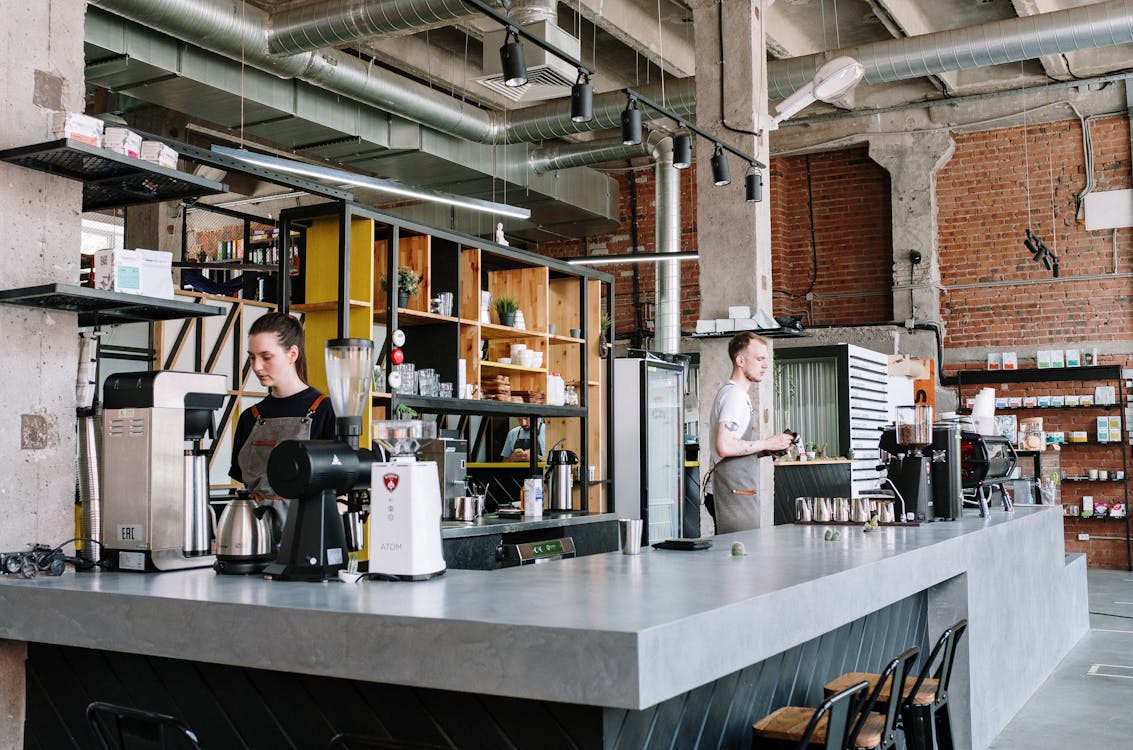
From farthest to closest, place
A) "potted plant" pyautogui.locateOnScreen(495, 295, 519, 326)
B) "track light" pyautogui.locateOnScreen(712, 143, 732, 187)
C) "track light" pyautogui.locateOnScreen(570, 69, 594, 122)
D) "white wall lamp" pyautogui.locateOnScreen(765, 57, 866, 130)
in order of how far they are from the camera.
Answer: "potted plant" pyautogui.locateOnScreen(495, 295, 519, 326), "white wall lamp" pyautogui.locateOnScreen(765, 57, 866, 130), "track light" pyautogui.locateOnScreen(712, 143, 732, 187), "track light" pyautogui.locateOnScreen(570, 69, 594, 122)

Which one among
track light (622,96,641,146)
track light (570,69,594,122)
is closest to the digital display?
track light (622,96,641,146)

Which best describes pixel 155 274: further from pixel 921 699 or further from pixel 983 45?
pixel 983 45

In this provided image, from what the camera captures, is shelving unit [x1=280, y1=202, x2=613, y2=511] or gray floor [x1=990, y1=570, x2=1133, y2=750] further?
shelving unit [x1=280, y1=202, x2=613, y2=511]

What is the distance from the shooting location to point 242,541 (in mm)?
2607

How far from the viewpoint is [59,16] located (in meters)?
2.97

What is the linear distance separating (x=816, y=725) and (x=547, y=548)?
12.7ft

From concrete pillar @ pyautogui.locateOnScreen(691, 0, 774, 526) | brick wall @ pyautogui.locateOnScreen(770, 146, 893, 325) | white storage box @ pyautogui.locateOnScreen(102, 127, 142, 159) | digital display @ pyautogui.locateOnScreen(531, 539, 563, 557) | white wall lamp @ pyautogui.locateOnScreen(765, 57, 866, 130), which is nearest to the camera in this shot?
white storage box @ pyautogui.locateOnScreen(102, 127, 142, 159)

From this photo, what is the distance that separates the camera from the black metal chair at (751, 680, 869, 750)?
7.45 feet

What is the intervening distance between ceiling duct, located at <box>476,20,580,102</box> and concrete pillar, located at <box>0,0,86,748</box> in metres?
3.88

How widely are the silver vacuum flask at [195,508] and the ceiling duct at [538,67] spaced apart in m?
4.38

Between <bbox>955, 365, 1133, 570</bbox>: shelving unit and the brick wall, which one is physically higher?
the brick wall

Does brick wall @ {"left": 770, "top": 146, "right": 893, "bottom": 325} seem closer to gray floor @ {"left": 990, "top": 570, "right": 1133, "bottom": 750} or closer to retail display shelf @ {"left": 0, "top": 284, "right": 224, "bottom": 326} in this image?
gray floor @ {"left": 990, "top": 570, "right": 1133, "bottom": 750}

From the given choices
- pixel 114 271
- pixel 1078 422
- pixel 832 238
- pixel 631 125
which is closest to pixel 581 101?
pixel 631 125

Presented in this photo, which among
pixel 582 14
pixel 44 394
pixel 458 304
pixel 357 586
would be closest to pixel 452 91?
pixel 582 14
